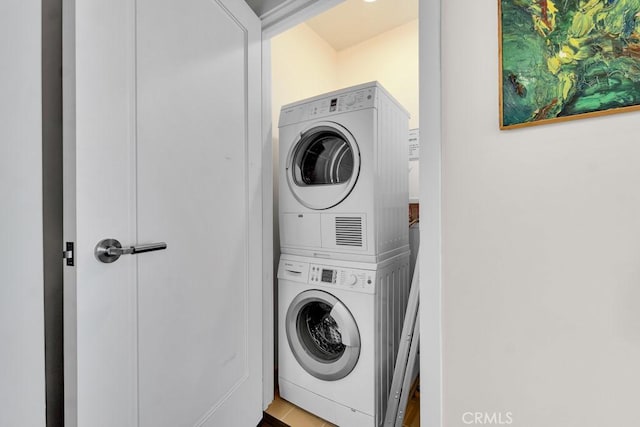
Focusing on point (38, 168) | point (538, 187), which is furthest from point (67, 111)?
point (538, 187)

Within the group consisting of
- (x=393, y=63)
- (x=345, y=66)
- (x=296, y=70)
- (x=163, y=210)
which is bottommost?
(x=163, y=210)

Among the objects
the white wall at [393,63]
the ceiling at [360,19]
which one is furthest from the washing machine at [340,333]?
the ceiling at [360,19]

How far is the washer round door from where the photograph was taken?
1.35 meters

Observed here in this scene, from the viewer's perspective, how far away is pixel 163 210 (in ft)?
3.00

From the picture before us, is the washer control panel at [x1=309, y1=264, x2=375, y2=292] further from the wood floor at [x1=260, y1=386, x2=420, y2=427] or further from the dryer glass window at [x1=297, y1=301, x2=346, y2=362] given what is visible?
the wood floor at [x1=260, y1=386, x2=420, y2=427]

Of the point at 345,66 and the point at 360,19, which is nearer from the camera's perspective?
the point at 360,19

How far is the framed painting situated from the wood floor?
59.5 inches

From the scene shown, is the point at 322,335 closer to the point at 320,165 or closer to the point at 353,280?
the point at 353,280

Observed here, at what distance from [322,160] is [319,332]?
39.2 inches

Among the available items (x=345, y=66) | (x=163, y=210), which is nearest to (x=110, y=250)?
(x=163, y=210)

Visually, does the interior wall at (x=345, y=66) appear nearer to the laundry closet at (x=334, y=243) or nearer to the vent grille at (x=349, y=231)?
the laundry closet at (x=334, y=243)

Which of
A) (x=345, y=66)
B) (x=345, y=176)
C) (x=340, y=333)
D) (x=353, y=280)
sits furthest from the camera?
(x=345, y=66)

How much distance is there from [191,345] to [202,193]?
0.56m

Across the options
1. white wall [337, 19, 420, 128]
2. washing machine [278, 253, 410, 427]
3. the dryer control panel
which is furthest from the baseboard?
white wall [337, 19, 420, 128]
